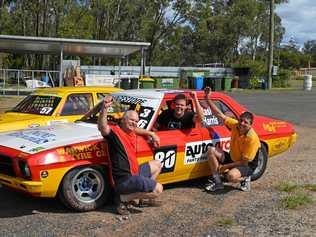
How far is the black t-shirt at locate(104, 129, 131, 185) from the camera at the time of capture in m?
6.59

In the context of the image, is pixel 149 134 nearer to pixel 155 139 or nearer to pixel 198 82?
pixel 155 139

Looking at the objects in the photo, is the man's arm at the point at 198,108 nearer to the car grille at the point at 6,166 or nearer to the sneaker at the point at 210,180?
the sneaker at the point at 210,180

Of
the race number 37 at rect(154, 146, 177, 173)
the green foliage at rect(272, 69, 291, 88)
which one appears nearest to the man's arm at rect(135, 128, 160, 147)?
the race number 37 at rect(154, 146, 177, 173)

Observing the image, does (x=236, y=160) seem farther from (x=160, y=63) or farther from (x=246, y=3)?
(x=160, y=63)

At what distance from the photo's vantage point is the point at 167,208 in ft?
22.7

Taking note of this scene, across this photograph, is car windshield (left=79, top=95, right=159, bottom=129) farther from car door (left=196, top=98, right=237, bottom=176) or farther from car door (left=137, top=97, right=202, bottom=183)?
car door (left=196, top=98, right=237, bottom=176)

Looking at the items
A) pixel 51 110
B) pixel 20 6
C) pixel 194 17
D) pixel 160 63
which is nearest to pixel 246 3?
pixel 194 17

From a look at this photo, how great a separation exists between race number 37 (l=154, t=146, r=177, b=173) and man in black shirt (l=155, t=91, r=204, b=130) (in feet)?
1.23

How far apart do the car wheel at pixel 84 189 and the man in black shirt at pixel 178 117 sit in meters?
1.23

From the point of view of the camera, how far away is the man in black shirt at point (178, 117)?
7.61 metres

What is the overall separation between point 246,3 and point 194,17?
8.97 metres

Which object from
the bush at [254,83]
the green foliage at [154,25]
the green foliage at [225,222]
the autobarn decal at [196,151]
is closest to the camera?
the green foliage at [225,222]

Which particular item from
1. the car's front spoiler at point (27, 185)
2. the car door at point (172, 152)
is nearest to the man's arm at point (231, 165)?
the car door at point (172, 152)

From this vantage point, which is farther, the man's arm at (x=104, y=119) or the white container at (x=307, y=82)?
the white container at (x=307, y=82)
